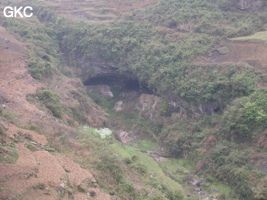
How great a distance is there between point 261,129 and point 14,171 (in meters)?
13.6

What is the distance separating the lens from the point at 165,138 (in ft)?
75.1

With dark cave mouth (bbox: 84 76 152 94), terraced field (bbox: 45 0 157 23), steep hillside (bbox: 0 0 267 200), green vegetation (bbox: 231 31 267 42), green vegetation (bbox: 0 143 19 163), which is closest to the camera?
green vegetation (bbox: 0 143 19 163)

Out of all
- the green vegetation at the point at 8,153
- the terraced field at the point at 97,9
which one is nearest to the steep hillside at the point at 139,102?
the green vegetation at the point at 8,153

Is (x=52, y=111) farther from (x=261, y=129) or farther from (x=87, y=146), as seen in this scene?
(x=261, y=129)

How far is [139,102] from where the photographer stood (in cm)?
2964

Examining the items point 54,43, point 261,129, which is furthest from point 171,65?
point 54,43

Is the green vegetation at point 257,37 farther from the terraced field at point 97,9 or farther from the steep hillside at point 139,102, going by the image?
the terraced field at point 97,9

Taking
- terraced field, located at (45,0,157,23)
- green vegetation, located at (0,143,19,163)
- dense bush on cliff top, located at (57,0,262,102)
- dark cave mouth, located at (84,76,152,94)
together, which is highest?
terraced field, located at (45,0,157,23)

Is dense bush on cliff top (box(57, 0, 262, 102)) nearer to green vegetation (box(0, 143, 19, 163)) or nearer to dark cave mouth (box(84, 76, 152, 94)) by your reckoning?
dark cave mouth (box(84, 76, 152, 94))

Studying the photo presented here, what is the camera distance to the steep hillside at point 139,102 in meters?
11.5

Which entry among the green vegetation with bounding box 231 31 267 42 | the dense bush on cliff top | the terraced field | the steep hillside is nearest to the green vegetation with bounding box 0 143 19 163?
the steep hillside

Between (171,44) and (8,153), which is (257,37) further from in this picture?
(8,153)

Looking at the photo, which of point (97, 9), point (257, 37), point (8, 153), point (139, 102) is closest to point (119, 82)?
point (139, 102)

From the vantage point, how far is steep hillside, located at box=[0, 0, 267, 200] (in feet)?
37.9
